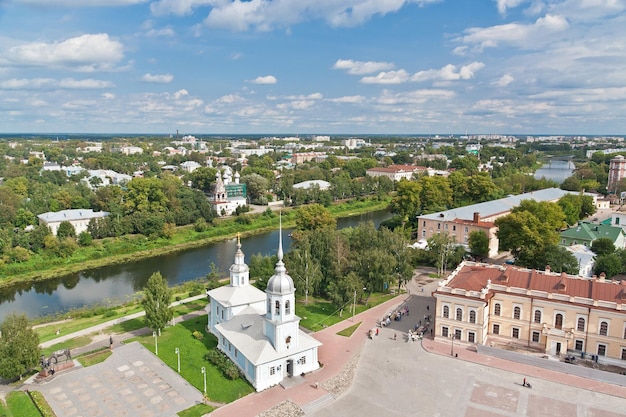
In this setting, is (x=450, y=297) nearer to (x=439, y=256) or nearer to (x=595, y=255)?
(x=439, y=256)

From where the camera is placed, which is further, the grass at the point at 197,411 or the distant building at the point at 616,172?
the distant building at the point at 616,172

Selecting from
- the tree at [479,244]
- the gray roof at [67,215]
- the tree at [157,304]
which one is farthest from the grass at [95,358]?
the gray roof at [67,215]

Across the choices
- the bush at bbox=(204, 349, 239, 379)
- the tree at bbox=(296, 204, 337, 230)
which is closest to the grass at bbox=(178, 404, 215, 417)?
the bush at bbox=(204, 349, 239, 379)

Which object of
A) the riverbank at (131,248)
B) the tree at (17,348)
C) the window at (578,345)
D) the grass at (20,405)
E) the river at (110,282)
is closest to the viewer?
the grass at (20,405)

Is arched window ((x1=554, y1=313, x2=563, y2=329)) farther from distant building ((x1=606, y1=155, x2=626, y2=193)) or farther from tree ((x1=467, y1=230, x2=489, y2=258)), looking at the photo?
distant building ((x1=606, y1=155, x2=626, y2=193))

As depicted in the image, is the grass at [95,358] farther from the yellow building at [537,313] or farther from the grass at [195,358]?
the yellow building at [537,313]

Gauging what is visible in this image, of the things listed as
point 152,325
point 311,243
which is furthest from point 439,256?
point 152,325
